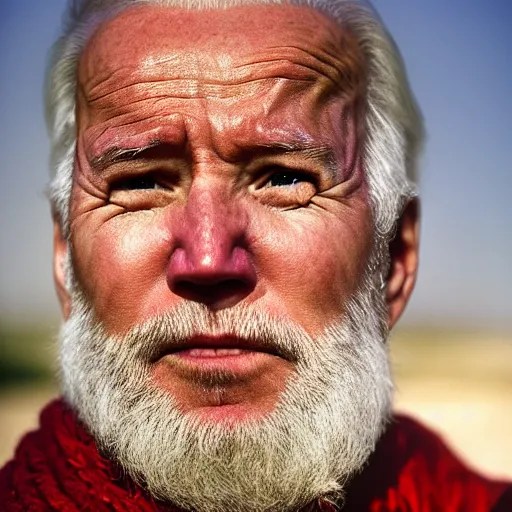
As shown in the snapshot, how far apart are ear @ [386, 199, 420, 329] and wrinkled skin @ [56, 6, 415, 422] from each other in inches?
10.7

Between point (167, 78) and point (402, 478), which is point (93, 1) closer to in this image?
point (167, 78)

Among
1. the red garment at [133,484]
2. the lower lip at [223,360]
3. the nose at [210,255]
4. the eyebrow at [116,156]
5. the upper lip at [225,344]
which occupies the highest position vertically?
the eyebrow at [116,156]

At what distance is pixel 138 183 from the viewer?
1.86 metres

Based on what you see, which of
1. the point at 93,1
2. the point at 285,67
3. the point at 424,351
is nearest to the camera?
the point at 285,67

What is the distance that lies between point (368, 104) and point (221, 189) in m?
0.60

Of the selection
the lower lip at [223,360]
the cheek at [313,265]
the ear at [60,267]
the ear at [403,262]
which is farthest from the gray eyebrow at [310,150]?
the ear at [60,267]

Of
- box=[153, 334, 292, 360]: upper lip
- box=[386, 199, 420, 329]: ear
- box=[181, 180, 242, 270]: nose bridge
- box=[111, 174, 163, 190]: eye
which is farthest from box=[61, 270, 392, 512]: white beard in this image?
box=[111, 174, 163, 190]: eye

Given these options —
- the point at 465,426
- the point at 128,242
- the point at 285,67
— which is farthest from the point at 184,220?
the point at 465,426

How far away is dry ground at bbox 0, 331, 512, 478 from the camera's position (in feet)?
17.7

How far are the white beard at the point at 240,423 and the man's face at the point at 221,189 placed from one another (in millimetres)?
31

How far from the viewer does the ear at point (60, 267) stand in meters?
2.18

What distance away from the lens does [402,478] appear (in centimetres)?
217

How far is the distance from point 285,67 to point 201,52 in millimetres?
221

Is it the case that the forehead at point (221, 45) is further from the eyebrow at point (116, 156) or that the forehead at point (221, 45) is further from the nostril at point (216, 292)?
the nostril at point (216, 292)
